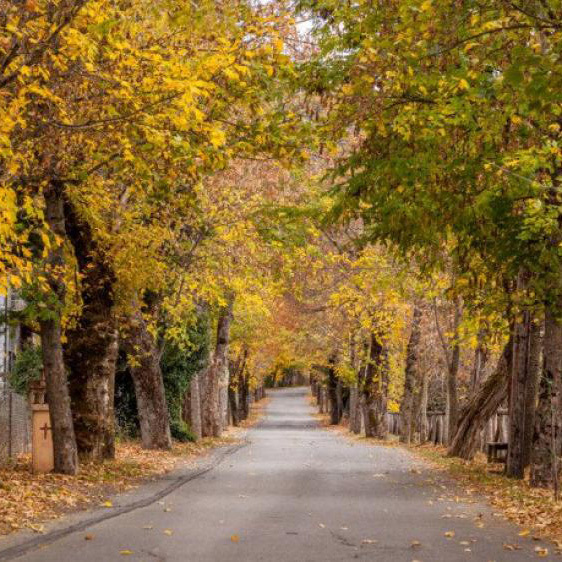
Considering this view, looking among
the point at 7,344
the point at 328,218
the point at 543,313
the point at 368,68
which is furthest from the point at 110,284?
the point at 7,344

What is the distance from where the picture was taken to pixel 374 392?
42.0m

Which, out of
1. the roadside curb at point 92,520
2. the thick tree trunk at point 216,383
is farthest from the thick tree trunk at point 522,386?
the thick tree trunk at point 216,383

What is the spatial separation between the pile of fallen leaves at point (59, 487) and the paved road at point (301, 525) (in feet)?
2.90

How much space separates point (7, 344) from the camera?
3139 cm

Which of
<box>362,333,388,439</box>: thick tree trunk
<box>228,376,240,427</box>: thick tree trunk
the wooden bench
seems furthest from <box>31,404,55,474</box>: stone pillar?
<box>228,376,240,427</box>: thick tree trunk

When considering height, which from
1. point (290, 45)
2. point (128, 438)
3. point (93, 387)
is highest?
point (290, 45)

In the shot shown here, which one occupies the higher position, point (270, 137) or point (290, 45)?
point (290, 45)

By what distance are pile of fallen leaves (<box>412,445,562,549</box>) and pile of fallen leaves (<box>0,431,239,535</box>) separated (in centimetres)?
568

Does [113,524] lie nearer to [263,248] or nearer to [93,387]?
[93,387]

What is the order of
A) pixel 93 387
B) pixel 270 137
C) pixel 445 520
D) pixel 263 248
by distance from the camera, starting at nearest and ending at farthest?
pixel 445 520 → pixel 270 137 → pixel 93 387 → pixel 263 248

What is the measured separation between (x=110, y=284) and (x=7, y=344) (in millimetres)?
12270

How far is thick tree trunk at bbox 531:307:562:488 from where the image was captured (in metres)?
17.0

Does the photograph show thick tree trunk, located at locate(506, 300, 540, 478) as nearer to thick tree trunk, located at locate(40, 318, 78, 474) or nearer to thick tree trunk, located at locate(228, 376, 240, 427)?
thick tree trunk, located at locate(40, 318, 78, 474)

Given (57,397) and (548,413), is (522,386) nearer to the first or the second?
(548,413)
